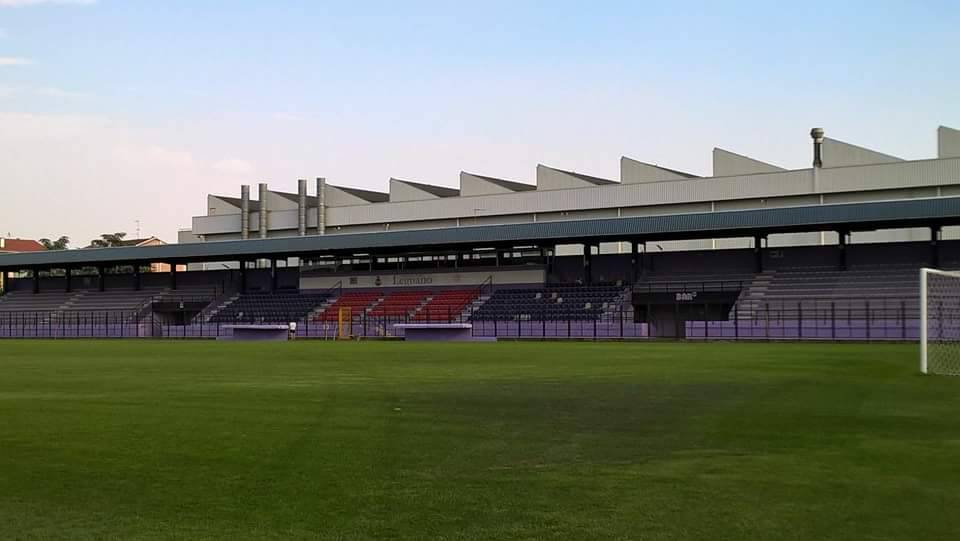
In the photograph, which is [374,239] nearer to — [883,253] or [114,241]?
[883,253]

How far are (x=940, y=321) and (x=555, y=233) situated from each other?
96.3 feet

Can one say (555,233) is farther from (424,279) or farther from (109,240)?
(109,240)

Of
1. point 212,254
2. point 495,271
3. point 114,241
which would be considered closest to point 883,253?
point 495,271

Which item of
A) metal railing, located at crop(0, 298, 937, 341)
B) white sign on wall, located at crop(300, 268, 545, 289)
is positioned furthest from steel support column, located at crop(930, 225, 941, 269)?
white sign on wall, located at crop(300, 268, 545, 289)

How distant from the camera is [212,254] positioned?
237 feet

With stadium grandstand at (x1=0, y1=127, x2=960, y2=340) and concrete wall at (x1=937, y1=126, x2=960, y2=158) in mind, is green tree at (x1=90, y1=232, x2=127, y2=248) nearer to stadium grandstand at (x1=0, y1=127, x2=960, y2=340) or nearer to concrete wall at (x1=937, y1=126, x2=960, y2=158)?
stadium grandstand at (x1=0, y1=127, x2=960, y2=340)

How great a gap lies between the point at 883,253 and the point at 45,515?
54.4m

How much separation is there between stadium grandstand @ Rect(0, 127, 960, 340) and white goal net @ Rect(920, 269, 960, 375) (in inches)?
255

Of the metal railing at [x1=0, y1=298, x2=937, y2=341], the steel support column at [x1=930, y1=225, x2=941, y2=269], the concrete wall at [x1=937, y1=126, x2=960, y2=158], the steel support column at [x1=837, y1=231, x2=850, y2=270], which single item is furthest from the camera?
the concrete wall at [x1=937, y1=126, x2=960, y2=158]

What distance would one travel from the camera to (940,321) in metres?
33.8

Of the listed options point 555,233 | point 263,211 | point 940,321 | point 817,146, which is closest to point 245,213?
point 263,211

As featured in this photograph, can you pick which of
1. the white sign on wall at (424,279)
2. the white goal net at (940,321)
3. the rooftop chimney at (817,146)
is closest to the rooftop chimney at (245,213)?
the white sign on wall at (424,279)

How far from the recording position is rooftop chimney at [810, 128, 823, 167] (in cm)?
6028

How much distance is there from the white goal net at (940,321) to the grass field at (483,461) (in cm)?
463
